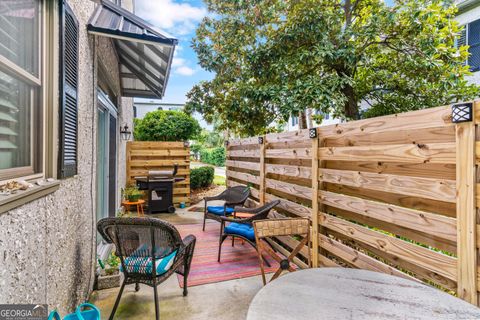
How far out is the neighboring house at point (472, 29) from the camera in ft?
21.4

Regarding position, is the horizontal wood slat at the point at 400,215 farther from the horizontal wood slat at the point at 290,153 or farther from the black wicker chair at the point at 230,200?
the black wicker chair at the point at 230,200

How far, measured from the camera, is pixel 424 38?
466cm

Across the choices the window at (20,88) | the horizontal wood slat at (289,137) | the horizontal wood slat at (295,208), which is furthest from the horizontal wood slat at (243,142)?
the window at (20,88)

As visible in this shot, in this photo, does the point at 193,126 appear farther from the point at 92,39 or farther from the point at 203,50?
the point at 92,39

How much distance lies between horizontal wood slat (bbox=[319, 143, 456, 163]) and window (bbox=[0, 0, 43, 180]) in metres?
2.57

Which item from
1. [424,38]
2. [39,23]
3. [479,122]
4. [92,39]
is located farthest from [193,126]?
[479,122]

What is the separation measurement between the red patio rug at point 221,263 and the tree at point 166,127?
14.7ft

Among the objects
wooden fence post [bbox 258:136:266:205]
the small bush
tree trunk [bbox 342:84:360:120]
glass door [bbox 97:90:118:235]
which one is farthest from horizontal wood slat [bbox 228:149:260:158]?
the small bush

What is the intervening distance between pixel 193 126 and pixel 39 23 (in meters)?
7.18

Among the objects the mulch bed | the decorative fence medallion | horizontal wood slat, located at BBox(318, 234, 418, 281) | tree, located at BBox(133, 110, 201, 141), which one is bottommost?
the mulch bed

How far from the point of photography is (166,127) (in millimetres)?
8414

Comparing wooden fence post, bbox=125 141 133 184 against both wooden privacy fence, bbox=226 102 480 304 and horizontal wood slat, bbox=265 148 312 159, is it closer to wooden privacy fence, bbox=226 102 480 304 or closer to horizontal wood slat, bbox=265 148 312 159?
horizontal wood slat, bbox=265 148 312 159

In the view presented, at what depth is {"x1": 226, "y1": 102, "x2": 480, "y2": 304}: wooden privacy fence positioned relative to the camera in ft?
5.36

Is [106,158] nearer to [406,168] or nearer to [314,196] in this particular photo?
[314,196]
